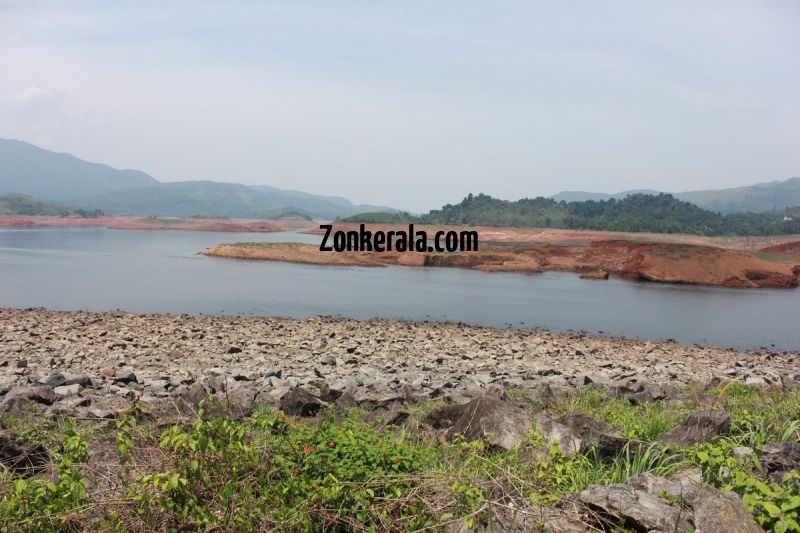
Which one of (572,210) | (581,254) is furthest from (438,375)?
(572,210)

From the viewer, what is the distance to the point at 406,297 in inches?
1054

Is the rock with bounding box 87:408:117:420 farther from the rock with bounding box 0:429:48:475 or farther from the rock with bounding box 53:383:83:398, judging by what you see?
the rock with bounding box 0:429:48:475

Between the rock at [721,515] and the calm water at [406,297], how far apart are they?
17459 mm

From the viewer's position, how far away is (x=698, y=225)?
64688mm

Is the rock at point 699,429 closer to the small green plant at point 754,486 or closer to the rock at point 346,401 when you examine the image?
the small green plant at point 754,486

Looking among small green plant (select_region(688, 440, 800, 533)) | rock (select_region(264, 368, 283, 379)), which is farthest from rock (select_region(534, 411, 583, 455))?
rock (select_region(264, 368, 283, 379))

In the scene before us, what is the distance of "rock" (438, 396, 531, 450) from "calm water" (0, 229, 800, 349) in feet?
49.2

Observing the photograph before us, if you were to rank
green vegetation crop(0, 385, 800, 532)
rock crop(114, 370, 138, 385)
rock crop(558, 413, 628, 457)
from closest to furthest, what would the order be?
green vegetation crop(0, 385, 800, 532) < rock crop(558, 413, 628, 457) < rock crop(114, 370, 138, 385)

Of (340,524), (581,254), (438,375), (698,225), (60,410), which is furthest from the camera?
(698,225)

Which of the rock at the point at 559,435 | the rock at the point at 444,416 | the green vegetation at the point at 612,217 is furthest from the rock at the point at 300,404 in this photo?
the green vegetation at the point at 612,217

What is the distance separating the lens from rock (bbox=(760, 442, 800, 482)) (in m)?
3.91

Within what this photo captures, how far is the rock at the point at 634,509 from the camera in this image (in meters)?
3.18

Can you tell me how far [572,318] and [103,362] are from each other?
17139 mm

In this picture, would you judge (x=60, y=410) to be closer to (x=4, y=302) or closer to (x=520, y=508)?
(x=520, y=508)
